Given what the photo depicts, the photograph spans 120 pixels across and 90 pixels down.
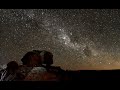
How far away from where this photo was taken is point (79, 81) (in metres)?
1.39

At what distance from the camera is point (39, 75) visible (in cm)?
942

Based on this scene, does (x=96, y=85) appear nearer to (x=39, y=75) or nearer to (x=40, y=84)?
(x=40, y=84)

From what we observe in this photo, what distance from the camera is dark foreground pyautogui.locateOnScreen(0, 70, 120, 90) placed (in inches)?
52.4

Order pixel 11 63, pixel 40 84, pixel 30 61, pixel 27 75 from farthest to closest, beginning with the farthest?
1. pixel 30 61
2. pixel 11 63
3. pixel 27 75
4. pixel 40 84

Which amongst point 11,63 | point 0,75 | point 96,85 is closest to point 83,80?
point 96,85

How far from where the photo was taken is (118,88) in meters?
1.38

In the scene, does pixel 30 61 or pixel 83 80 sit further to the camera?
pixel 30 61

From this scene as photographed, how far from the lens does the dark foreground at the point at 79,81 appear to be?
133cm
